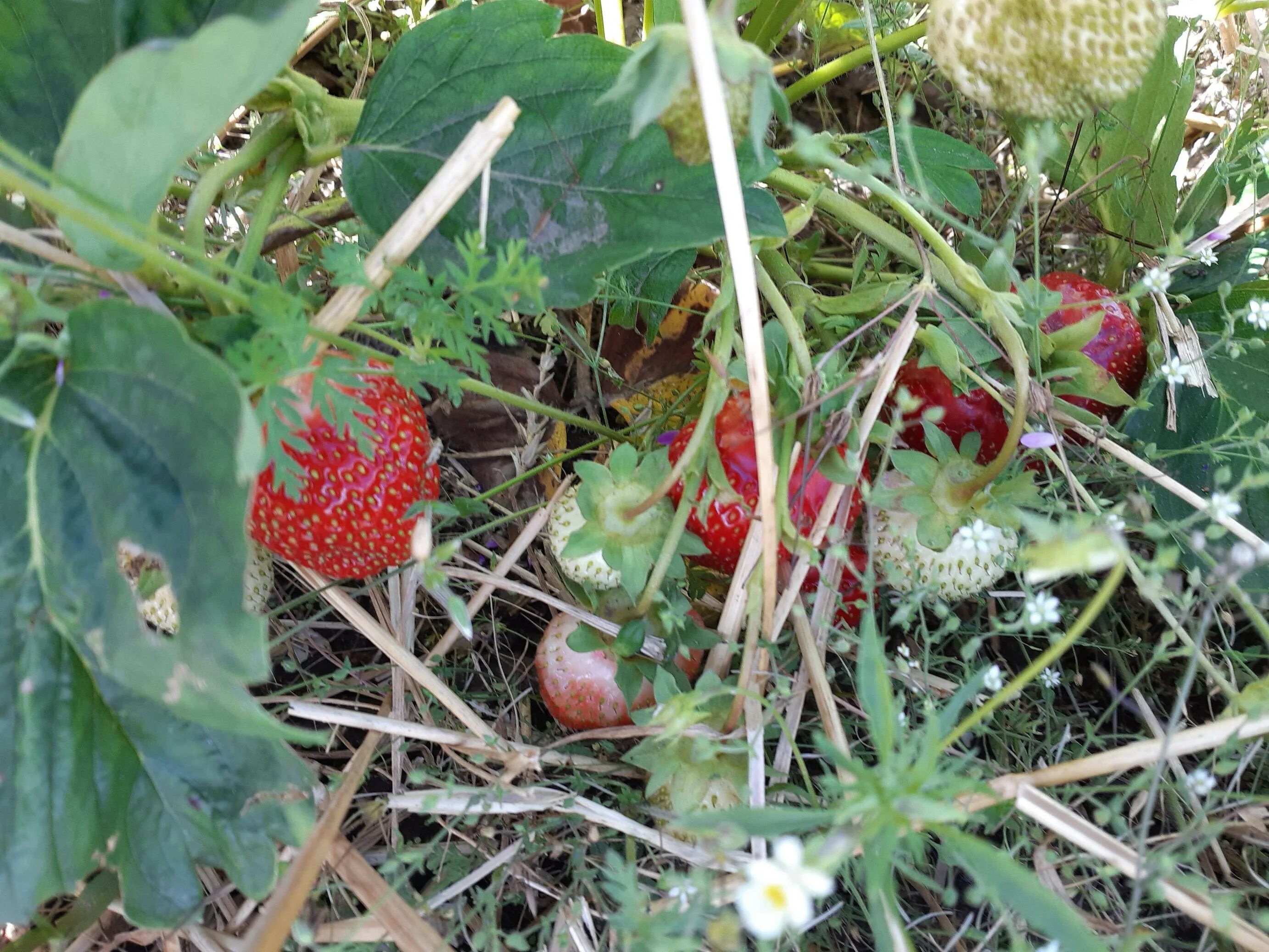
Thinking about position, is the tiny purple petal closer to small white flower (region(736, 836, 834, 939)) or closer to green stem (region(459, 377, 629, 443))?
green stem (region(459, 377, 629, 443))

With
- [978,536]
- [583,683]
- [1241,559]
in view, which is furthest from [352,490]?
[1241,559]

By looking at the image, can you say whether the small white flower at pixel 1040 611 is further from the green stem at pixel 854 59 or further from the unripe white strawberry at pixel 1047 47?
the green stem at pixel 854 59

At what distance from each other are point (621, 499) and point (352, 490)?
215 mm

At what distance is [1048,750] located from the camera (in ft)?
2.80

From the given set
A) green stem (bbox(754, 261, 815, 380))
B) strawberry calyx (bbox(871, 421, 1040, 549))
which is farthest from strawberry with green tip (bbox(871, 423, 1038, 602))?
green stem (bbox(754, 261, 815, 380))

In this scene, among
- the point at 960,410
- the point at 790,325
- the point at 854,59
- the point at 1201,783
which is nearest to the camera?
the point at 1201,783

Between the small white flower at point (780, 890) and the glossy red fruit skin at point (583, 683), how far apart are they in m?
0.44

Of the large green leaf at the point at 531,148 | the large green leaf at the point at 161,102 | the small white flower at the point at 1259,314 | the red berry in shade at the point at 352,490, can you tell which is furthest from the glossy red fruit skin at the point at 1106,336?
the large green leaf at the point at 161,102

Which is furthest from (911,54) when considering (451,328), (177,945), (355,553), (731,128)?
(177,945)

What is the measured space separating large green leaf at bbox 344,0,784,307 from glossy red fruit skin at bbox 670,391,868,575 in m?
0.14

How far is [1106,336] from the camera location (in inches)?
35.0

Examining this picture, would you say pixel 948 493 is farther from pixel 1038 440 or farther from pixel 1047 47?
pixel 1047 47

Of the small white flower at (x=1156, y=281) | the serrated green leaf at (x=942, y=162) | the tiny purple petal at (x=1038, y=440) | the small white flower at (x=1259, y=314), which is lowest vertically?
the tiny purple petal at (x=1038, y=440)

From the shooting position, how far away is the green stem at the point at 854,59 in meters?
0.89
